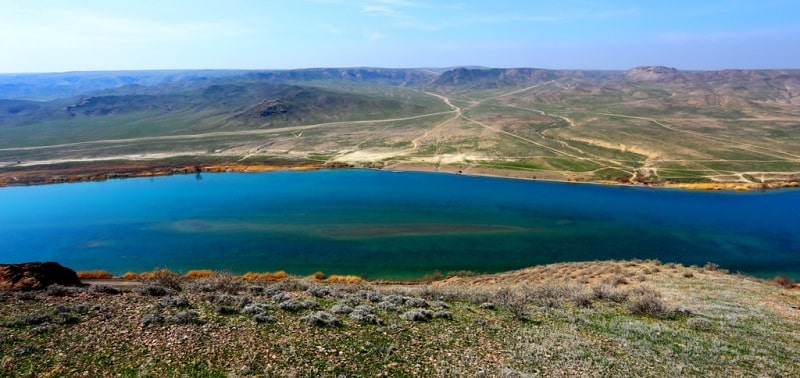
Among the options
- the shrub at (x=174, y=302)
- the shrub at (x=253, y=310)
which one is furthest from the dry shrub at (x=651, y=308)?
the shrub at (x=174, y=302)

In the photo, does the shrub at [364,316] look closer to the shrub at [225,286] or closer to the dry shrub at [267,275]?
the shrub at [225,286]

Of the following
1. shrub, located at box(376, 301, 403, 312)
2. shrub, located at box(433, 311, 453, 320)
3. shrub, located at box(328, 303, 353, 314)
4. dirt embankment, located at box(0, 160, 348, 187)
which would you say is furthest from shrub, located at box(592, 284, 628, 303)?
dirt embankment, located at box(0, 160, 348, 187)

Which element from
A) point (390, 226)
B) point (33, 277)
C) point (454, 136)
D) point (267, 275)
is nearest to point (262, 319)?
point (33, 277)

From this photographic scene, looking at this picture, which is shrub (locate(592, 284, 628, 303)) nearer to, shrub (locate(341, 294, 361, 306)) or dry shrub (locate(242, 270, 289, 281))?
shrub (locate(341, 294, 361, 306))

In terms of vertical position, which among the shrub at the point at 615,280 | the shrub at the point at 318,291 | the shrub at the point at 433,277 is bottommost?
the shrub at the point at 433,277

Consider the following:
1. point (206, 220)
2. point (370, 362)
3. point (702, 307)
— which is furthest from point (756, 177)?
point (206, 220)
